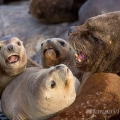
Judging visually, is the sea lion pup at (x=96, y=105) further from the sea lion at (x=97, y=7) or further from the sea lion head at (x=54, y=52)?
the sea lion at (x=97, y=7)

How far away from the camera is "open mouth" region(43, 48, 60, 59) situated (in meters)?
3.90

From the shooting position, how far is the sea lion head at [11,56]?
3547 mm

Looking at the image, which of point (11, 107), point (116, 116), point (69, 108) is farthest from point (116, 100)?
point (11, 107)

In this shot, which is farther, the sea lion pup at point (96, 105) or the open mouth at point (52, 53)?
the open mouth at point (52, 53)

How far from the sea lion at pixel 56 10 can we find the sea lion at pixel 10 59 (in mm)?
4351

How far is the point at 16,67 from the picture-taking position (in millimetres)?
3596

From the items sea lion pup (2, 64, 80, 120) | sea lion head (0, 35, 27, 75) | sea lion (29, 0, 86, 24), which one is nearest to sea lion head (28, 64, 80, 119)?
sea lion pup (2, 64, 80, 120)

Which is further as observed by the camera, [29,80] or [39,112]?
[29,80]

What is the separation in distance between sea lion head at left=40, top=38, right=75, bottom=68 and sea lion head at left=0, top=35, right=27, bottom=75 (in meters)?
0.32

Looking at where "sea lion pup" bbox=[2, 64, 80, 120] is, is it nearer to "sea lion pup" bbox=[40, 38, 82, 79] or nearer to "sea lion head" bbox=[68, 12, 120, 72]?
"sea lion head" bbox=[68, 12, 120, 72]

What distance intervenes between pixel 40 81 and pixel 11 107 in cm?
64

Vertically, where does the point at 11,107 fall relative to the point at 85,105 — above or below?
below

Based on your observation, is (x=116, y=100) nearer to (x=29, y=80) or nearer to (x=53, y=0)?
(x=29, y=80)

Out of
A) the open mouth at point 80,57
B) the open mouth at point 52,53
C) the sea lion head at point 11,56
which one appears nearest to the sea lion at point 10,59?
the sea lion head at point 11,56
